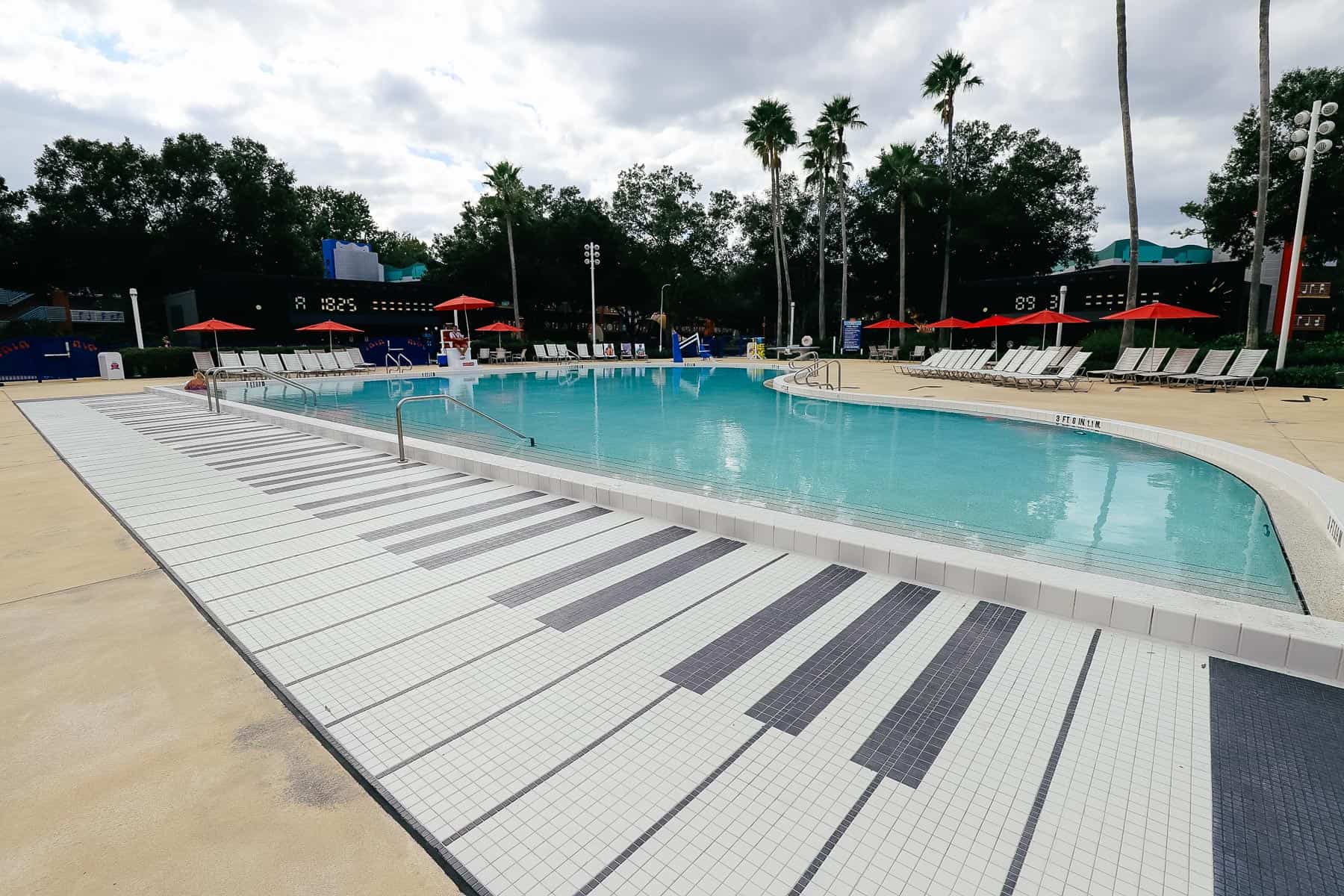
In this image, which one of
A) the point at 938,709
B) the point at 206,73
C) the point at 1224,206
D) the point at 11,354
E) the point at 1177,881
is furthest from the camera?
the point at 1224,206

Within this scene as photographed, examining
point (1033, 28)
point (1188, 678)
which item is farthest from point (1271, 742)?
point (1033, 28)

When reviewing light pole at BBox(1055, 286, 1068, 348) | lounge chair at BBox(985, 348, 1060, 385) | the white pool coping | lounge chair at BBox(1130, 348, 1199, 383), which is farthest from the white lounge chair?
light pole at BBox(1055, 286, 1068, 348)

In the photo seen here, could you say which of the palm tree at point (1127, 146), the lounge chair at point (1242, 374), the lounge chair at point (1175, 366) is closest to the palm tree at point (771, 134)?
the palm tree at point (1127, 146)

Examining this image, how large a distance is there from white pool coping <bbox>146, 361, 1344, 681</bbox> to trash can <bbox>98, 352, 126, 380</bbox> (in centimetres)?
1782

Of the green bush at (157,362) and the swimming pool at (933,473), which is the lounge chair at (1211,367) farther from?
the green bush at (157,362)

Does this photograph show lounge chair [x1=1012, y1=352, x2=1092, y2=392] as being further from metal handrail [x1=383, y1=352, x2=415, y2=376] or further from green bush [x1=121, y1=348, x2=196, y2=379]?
green bush [x1=121, y1=348, x2=196, y2=379]

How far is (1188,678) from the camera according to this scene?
8.23ft

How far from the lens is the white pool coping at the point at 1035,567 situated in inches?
105

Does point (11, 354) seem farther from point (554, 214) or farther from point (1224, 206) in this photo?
point (1224, 206)

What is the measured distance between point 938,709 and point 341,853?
2008mm

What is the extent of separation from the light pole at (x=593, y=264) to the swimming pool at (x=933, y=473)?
16544mm

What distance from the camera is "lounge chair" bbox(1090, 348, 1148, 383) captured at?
49.9 ft

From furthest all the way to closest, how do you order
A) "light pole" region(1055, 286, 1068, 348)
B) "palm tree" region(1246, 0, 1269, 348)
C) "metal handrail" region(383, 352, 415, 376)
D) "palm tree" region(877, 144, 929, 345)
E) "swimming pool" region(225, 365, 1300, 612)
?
"palm tree" region(877, 144, 929, 345) < "light pole" region(1055, 286, 1068, 348) < "metal handrail" region(383, 352, 415, 376) < "palm tree" region(1246, 0, 1269, 348) < "swimming pool" region(225, 365, 1300, 612)

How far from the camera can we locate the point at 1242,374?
1280 centimetres
